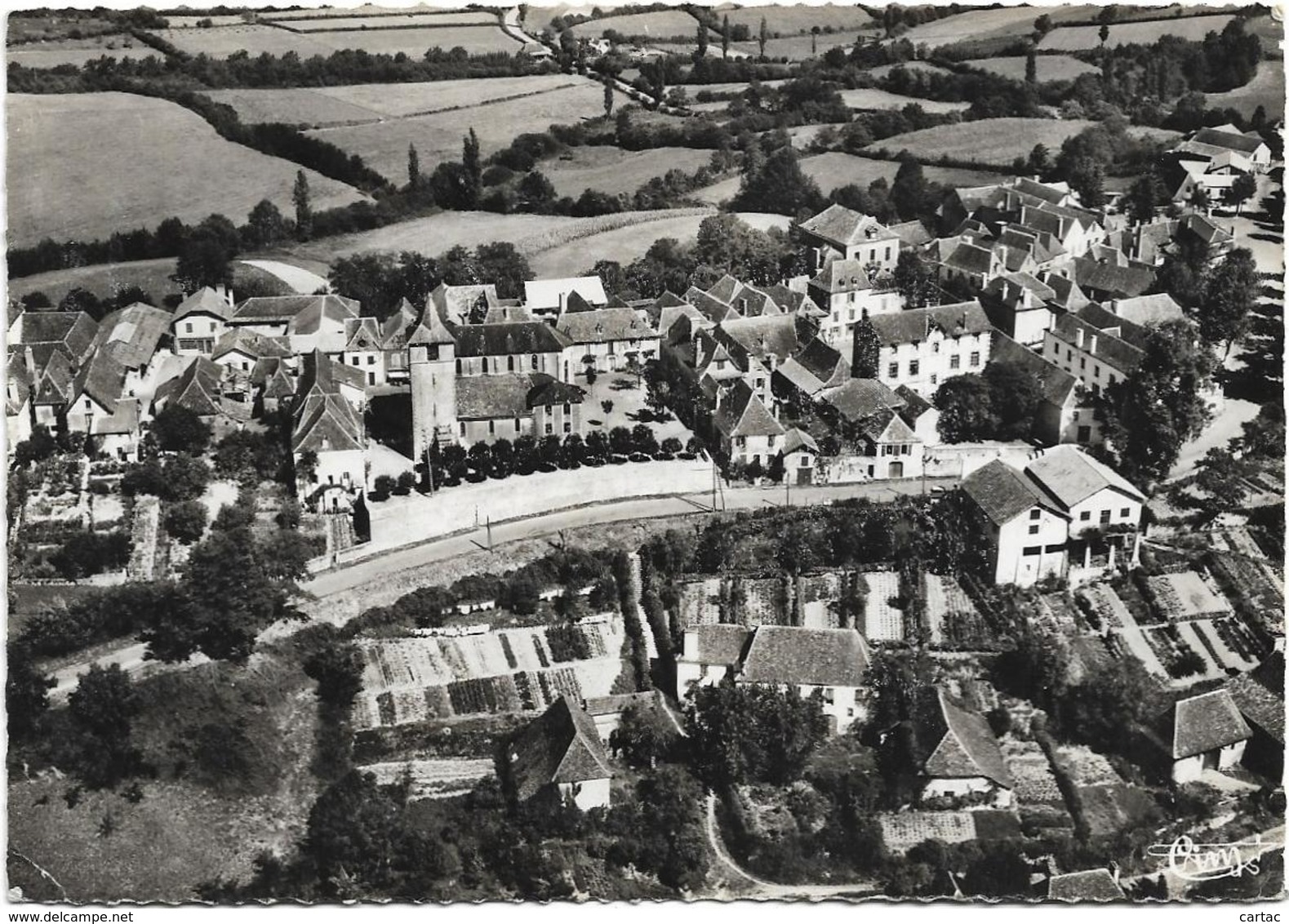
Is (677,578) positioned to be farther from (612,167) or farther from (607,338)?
(612,167)

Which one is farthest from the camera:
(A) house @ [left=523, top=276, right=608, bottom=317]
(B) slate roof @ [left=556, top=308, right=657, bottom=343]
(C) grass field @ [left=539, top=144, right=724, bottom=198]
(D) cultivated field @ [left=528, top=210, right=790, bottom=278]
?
(C) grass field @ [left=539, top=144, right=724, bottom=198]

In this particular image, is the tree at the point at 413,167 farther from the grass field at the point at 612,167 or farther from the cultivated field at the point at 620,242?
the grass field at the point at 612,167

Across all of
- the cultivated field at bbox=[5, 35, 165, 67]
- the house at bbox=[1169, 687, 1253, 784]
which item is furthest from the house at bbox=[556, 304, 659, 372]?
the house at bbox=[1169, 687, 1253, 784]

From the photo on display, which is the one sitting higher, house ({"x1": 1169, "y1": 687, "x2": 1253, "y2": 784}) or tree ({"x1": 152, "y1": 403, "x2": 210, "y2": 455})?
tree ({"x1": 152, "y1": 403, "x2": 210, "y2": 455})

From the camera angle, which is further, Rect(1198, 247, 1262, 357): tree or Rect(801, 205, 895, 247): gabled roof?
Rect(801, 205, 895, 247): gabled roof

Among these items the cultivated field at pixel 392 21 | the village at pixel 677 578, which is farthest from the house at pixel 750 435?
the cultivated field at pixel 392 21

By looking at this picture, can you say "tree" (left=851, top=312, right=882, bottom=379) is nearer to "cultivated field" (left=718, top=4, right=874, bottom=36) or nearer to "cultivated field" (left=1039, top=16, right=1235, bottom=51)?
"cultivated field" (left=718, top=4, right=874, bottom=36)

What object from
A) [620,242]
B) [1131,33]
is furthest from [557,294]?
[1131,33]

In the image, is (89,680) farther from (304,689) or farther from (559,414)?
(559,414)
